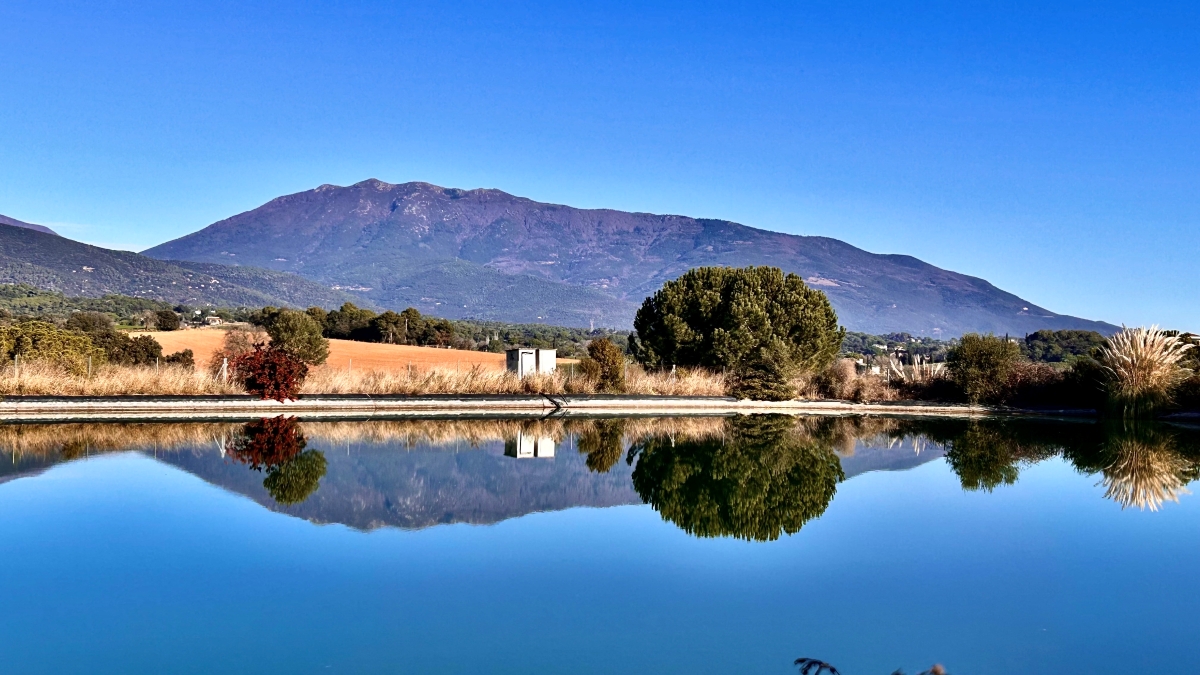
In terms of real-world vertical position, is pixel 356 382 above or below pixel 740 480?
above

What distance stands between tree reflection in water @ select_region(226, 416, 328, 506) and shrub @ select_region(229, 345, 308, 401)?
268 cm

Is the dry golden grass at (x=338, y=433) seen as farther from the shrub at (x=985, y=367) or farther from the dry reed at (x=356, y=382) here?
the shrub at (x=985, y=367)

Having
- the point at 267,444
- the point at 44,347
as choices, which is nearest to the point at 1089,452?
the point at 267,444

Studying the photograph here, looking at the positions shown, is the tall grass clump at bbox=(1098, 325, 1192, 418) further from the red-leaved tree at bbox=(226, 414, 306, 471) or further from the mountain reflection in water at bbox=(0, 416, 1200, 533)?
the red-leaved tree at bbox=(226, 414, 306, 471)

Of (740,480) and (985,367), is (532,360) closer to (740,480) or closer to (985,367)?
(985,367)

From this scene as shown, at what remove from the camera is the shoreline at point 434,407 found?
1820 cm

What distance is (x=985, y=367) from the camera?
22984 mm

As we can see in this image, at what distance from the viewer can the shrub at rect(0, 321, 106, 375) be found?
2222 centimetres

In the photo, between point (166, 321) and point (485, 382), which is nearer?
point (485, 382)

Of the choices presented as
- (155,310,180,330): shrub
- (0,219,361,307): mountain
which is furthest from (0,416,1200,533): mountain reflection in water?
(0,219,361,307): mountain

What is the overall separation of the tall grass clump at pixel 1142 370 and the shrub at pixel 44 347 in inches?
796

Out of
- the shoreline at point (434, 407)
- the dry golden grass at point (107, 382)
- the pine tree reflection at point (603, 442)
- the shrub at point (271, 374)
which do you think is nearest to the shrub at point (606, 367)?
the shoreline at point (434, 407)

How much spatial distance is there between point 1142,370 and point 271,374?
53.7ft

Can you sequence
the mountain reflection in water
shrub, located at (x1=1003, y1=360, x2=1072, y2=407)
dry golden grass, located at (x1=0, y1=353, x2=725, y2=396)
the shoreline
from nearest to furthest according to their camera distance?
the mountain reflection in water < the shoreline < dry golden grass, located at (x1=0, y1=353, x2=725, y2=396) < shrub, located at (x1=1003, y1=360, x2=1072, y2=407)
